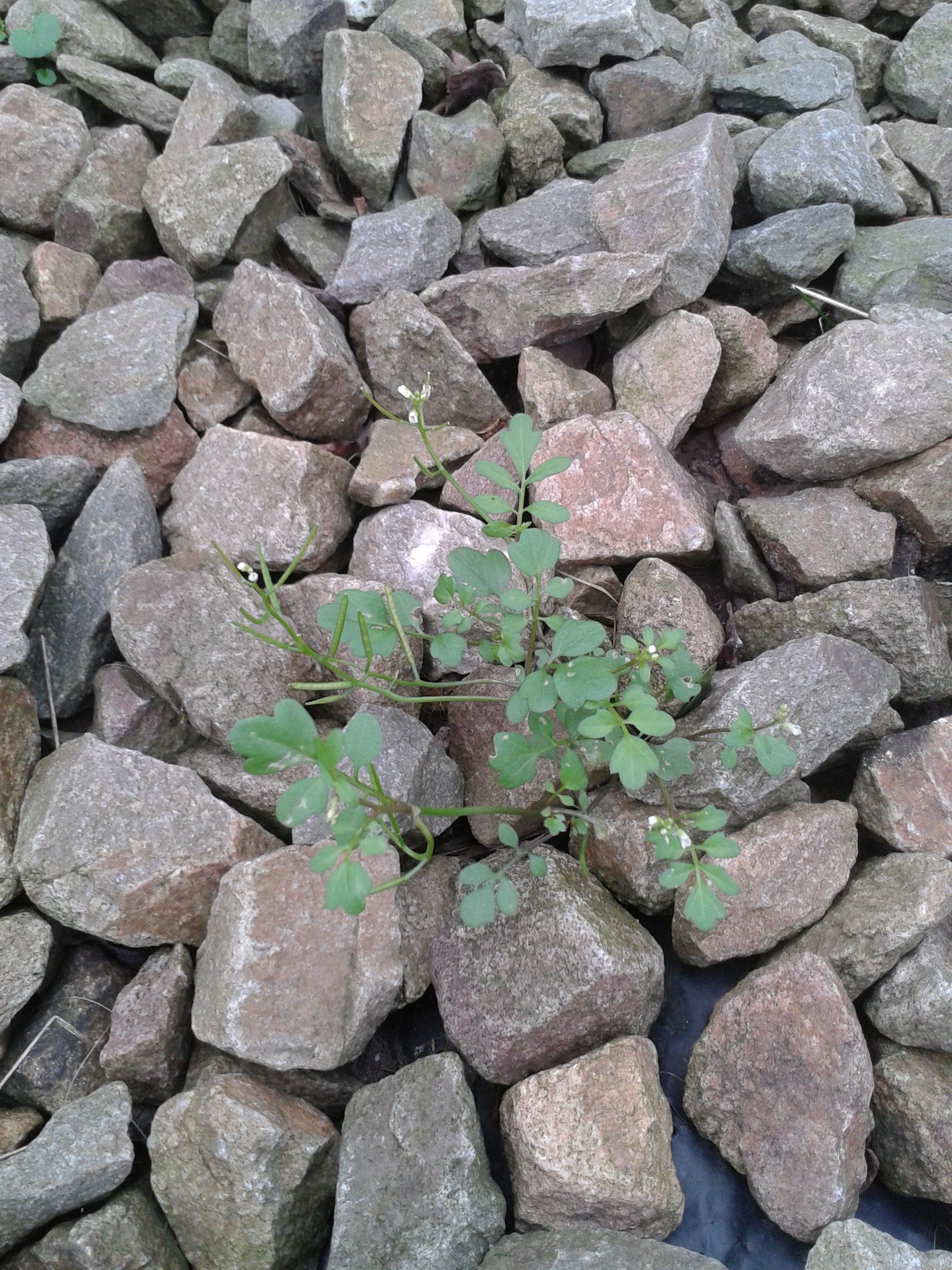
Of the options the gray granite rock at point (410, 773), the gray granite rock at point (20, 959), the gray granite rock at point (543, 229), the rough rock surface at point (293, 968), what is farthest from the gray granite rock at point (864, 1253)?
the gray granite rock at point (543, 229)

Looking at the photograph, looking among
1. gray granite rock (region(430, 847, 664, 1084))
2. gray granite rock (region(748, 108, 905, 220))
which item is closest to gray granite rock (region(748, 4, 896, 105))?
gray granite rock (region(748, 108, 905, 220))

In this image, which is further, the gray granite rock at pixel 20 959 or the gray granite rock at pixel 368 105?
the gray granite rock at pixel 368 105

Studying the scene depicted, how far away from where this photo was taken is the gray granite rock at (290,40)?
10.5 ft

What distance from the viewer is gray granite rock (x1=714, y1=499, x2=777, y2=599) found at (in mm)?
2309

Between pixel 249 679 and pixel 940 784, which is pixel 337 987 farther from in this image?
pixel 940 784

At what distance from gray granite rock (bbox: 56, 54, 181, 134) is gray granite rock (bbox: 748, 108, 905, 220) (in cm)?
197

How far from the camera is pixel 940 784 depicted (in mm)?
2049

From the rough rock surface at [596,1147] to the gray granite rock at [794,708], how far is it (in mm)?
566

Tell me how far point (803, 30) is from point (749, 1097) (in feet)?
12.0

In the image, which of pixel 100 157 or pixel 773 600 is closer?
pixel 773 600

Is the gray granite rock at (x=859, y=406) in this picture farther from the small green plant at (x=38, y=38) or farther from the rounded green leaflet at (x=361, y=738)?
the small green plant at (x=38, y=38)

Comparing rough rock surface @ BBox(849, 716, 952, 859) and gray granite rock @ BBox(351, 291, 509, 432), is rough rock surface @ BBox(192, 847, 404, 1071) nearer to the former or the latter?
rough rock surface @ BBox(849, 716, 952, 859)

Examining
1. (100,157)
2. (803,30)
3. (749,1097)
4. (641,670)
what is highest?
(803,30)

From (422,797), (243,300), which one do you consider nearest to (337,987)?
(422,797)
